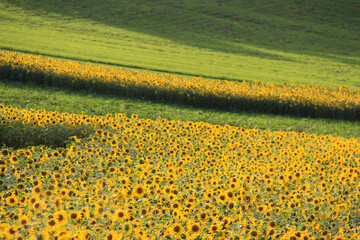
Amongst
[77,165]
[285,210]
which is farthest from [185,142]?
[285,210]

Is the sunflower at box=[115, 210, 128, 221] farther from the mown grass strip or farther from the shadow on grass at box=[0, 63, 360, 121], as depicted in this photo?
the shadow on grass at box=[0, 63, 360, 121]

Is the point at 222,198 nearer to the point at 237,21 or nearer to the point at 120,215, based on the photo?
the point at 120,215

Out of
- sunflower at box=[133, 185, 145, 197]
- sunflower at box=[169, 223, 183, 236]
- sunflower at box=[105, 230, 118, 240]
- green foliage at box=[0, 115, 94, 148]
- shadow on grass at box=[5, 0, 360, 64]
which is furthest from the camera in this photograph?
shadow on grass at box=[5, 0, 360, 64]

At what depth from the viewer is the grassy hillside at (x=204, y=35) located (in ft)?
87.0

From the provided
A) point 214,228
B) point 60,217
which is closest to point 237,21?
point 214,228

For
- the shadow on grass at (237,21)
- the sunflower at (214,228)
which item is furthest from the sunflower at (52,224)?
the shadow on grass at (237,21)

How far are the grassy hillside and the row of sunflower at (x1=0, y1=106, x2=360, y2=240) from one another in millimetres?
16606

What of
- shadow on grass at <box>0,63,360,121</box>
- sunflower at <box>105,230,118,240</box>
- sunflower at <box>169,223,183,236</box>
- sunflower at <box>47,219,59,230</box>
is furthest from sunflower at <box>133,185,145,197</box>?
shadow on grass at <box>0,63,360,121</box>

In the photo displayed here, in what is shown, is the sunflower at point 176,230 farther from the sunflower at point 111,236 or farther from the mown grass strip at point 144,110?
the mown grass strip at point 144,110

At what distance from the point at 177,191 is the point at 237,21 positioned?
4652 centimetres

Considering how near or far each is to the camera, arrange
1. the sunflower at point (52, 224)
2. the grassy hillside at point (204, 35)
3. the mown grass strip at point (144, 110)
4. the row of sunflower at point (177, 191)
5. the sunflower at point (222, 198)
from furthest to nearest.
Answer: the grassy hillside at point (204, 35), the mown grass strip at point (144, 110), the sunflower at point (222, 198), the row of sunflower at point (177, 191), the sunflower at point (52, 224)

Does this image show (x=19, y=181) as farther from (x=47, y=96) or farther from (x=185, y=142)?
(x=47, y=96)

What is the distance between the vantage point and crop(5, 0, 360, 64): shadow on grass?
40406 millimetres

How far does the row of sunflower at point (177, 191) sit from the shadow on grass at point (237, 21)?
98.9ft
